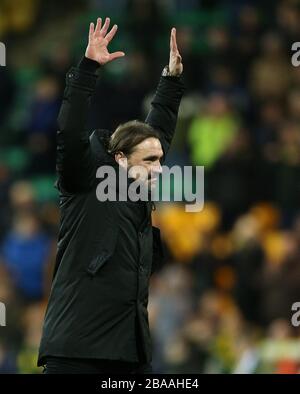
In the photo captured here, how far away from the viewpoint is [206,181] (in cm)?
1153

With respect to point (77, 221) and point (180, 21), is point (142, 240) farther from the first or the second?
point (180, 21)

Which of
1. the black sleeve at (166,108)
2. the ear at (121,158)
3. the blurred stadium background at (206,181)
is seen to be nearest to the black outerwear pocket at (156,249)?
the ear at (121,158)

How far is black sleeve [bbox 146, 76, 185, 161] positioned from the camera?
247 inches

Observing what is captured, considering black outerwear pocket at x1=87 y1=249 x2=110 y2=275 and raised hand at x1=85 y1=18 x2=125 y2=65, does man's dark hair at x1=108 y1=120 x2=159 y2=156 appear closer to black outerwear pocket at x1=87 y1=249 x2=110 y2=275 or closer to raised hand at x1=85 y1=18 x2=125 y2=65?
raised hand at x1=85 y1=18 x2=125 y2=65

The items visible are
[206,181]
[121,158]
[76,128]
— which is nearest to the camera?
[76,128]

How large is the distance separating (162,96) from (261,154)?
5.23 m

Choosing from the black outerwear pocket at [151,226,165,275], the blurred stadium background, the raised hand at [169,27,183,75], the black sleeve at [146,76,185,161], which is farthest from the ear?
the blurred stadium background

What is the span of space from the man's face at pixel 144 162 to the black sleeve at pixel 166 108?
0.50 meters

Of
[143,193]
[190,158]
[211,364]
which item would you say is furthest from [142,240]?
[190,158]

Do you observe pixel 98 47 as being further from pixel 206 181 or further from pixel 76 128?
pixel 206 181

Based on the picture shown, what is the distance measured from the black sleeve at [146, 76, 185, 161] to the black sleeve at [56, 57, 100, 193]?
2.66 ft

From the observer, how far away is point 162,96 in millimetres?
6336

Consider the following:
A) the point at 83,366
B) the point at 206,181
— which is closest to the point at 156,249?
A: the point at 83,366

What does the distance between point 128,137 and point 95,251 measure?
0.54m
